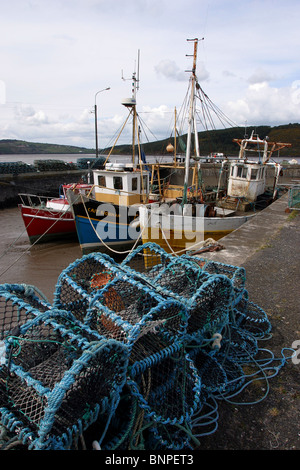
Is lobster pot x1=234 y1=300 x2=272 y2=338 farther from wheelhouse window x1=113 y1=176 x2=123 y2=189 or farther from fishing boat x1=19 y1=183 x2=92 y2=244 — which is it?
fishing boat x1=19 y1=183 x2=92 y2=244

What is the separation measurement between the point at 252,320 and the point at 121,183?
881 cm

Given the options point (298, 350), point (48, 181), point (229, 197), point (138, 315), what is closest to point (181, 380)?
point (138, 315)

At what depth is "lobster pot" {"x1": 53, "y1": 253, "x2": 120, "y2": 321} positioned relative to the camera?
261 centimetres

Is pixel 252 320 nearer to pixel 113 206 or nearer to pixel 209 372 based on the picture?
pixel 209 372

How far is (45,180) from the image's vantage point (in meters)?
23.4

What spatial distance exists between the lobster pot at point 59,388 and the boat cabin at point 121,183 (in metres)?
9.31

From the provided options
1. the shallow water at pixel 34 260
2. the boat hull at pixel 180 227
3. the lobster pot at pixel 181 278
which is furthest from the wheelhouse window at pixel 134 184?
the lobster pot at pixel 181 278

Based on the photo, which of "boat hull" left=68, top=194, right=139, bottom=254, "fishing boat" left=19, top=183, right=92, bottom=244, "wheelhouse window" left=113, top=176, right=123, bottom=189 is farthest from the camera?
"fishing boat" left=19, top=183, right=92, bottom=244

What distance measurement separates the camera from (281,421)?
2289 mm

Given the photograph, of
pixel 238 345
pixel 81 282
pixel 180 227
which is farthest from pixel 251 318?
pixel 180 227

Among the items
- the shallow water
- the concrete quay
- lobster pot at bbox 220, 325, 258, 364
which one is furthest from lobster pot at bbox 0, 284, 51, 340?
the shallow water

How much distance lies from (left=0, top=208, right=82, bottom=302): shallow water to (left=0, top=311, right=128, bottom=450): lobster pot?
615cm
